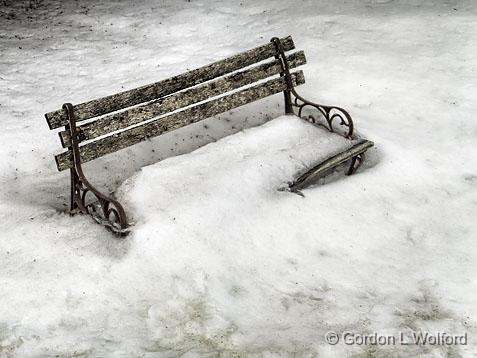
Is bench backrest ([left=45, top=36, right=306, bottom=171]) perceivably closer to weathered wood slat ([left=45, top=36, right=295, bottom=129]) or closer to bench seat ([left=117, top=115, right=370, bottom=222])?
weathered wood slat ([left=45, top=36, right=295, bottom=129])

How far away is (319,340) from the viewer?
362 cm

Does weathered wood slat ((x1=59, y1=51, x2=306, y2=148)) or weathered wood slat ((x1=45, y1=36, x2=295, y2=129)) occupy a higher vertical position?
weathered wood slat ((x1=45, y1=36, x2=295, y2=129))

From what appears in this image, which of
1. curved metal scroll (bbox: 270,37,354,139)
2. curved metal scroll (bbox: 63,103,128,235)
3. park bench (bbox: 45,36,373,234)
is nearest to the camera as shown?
curved metal scroll (bbox: 63,103,128,235)

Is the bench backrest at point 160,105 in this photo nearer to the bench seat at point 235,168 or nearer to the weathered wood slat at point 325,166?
the bench seat at point 235,168

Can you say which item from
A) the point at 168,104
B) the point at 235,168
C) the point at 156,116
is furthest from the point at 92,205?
the point at 235,168

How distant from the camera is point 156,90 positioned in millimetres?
5059

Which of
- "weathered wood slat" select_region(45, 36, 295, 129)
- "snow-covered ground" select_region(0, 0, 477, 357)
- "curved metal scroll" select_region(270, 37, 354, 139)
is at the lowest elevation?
"snow-covered ground" select_region(0, 0, 477, 357)

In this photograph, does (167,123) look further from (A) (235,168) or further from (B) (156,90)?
(A) (235,168)

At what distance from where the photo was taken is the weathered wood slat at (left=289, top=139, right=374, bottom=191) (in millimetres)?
4966

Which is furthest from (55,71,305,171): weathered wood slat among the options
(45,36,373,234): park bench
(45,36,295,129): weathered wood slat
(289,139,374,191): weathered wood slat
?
(289,139,374,191): weathered wood slat

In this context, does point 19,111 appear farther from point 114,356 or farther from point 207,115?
point 114,356

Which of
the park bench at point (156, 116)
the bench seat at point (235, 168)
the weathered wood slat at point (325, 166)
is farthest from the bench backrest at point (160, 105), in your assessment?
the weathered wood slat at point (325, 166)

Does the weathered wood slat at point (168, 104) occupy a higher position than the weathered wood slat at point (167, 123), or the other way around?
the weathered wood slat at point (168, 104)

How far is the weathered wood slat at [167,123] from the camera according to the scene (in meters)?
4.70
